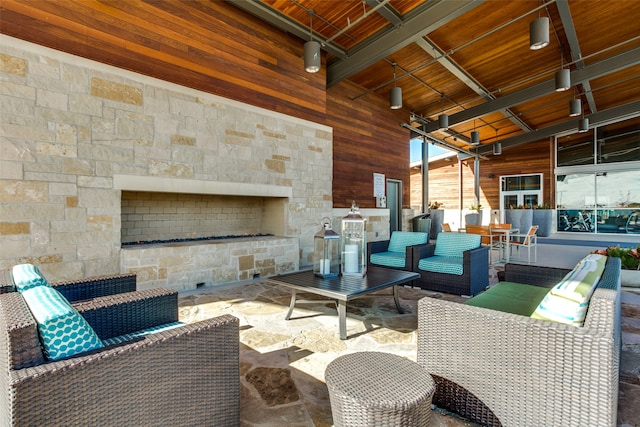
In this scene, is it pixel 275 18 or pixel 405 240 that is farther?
pixel 275 18

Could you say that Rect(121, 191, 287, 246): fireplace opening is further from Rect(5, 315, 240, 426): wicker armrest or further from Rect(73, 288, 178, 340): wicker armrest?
Rect(5, 315, 240, 426): wicker armrest

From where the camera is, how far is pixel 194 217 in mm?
5102

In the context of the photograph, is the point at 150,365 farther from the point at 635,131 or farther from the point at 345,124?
the point at 635,131

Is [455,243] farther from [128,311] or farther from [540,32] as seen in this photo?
[128,311]

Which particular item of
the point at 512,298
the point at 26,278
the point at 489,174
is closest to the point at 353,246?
the point at 512,298

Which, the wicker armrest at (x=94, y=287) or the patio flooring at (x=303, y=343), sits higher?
the wicker armrest at (x=94, y=287)

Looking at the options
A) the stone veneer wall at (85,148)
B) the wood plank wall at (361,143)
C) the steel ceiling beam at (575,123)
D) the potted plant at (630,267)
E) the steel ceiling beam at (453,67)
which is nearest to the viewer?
the stone veneer wall at (85,148)

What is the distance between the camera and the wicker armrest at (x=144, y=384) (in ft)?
3.36

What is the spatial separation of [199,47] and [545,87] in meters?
7.86

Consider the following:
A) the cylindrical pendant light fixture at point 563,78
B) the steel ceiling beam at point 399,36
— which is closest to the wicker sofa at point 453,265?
the steel ceiling beam at point 399,36

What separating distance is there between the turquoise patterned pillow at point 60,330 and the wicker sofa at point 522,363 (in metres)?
1.59

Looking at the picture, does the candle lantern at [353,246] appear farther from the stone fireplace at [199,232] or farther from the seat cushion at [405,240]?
the stone fireplace at [199,232]

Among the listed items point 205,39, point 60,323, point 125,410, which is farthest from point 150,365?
point 205,39

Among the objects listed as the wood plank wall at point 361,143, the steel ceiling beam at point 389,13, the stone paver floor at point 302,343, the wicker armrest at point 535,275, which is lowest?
the stone paver floor at point 302,343
